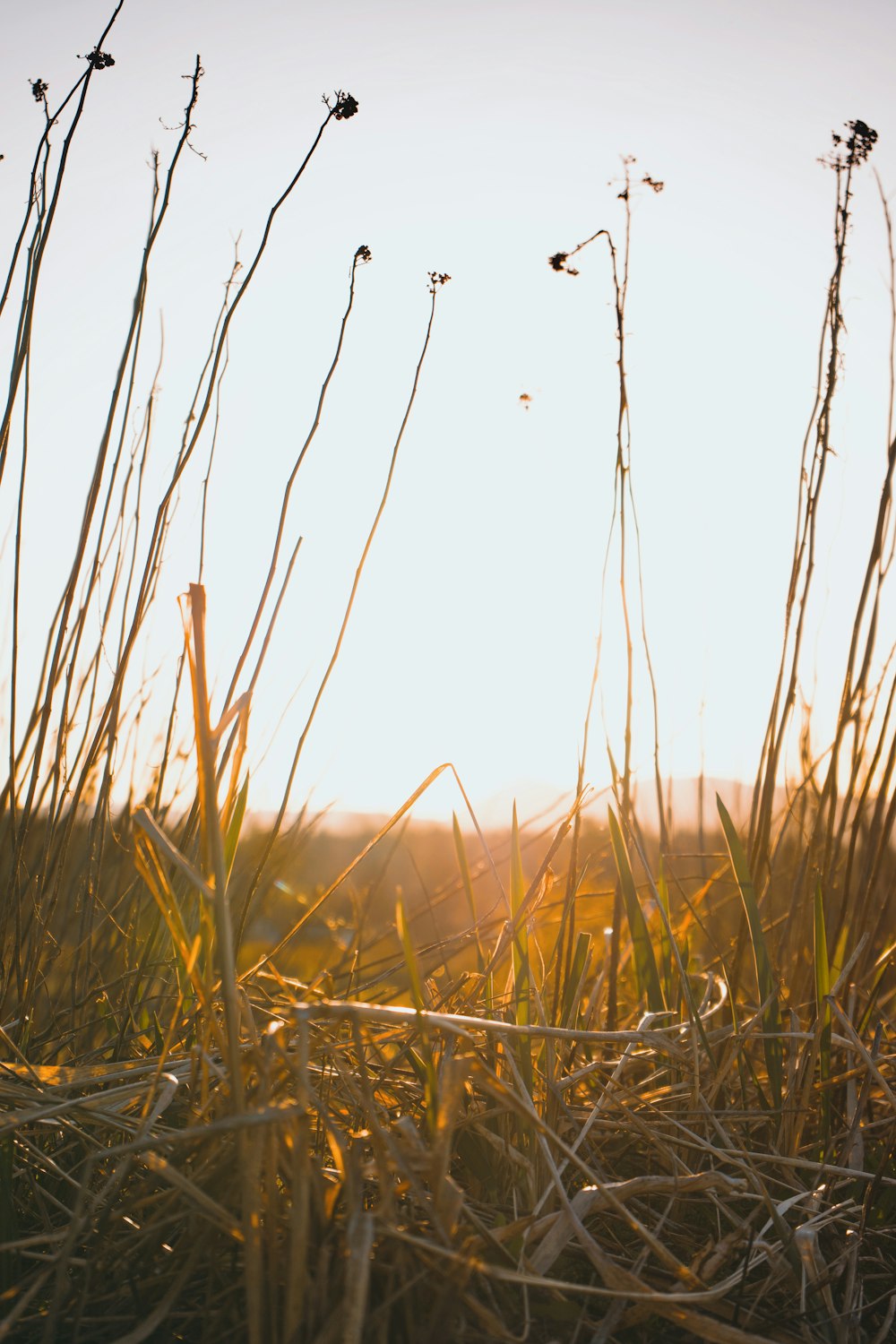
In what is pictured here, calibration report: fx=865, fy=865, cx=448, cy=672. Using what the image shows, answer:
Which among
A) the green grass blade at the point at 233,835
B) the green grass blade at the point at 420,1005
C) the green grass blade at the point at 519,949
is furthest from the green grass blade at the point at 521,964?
the green grass blade at the point at 233,835

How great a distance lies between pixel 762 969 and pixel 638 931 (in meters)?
0.16

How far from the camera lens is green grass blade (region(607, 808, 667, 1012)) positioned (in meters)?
1.01

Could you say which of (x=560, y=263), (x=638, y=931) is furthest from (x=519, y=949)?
(x=560, y=263)

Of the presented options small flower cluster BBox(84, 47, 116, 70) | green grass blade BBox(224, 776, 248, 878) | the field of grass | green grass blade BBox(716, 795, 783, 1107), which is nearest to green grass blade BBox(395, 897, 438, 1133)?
the field of grass

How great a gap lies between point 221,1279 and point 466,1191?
0.26 m

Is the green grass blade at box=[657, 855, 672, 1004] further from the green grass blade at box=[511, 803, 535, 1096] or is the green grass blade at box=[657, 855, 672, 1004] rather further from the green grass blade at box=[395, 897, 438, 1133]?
the green grass blade at box=[395, 897, 438, 1133]

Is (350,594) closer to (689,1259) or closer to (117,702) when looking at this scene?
(117,702)

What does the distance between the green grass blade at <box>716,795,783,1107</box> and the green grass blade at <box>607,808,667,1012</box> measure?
127 mm

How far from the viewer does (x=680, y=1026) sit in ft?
2.71

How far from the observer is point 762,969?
3.00 feet

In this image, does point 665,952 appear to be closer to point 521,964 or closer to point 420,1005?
point 521,964

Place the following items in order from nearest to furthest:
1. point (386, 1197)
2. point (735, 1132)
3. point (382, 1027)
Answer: point (386, 1197) → point (735, 1132) → point (382, 1027)

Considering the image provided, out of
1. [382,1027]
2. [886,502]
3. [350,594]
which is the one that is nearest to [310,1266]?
[382,1027]

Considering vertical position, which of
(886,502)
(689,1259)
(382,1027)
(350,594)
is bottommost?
(689,1259)
